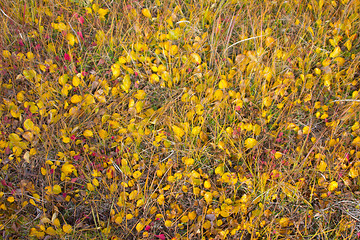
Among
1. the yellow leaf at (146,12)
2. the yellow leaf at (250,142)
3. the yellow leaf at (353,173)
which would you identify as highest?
the yellow leaf at (146,12)

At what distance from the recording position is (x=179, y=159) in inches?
62.9

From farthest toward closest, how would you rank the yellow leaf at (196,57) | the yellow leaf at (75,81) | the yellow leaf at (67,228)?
the yellow leaf at (196,57)
the yellow leaf at (75,81)
the yellow leaf at (67,228)

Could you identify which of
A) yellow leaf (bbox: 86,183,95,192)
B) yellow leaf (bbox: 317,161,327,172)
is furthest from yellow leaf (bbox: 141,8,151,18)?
yellow leaf (bbox: 317,161,327,172)

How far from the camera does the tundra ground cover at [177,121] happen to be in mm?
1452

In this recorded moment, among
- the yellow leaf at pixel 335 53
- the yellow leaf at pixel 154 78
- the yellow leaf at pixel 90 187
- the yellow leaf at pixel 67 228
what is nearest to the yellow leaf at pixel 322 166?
the yellow leaf at pixel 335 53

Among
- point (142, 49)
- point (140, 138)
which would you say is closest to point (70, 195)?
point (140, 138)

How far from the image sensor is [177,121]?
5.44 feet

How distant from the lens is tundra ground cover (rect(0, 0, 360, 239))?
1.45m

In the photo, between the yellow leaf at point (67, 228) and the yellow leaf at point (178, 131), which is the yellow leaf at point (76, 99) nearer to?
the yellow leaf at point (178, 131)

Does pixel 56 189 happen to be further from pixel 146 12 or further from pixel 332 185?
pixel 332 185

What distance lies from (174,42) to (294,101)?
0.95 metres

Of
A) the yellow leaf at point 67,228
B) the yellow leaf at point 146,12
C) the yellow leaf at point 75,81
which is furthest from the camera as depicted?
the yellow leaf at point 146,12

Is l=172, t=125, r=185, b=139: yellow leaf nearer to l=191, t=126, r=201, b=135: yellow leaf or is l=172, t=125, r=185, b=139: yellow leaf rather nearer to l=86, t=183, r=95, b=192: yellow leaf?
l=191, t=126, r=201, b=135: yellow leaf

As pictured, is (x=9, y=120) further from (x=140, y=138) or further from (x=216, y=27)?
(x=216, y=27)
